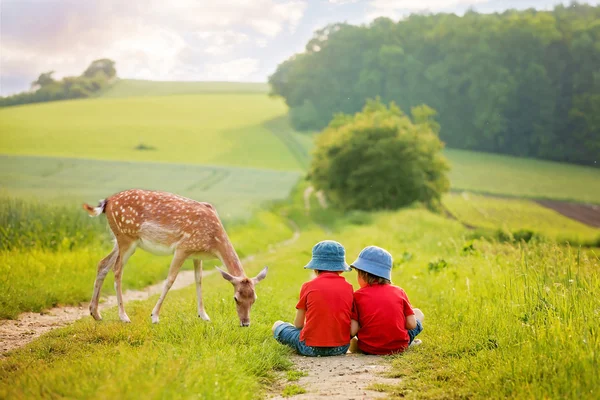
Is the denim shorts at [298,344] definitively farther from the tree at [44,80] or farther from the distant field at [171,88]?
the distant field at [171,88]

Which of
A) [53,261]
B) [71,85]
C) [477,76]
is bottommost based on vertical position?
[53,261]

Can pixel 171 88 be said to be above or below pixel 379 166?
above

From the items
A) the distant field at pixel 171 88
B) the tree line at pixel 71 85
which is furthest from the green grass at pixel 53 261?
the distant field at pixel 171 88

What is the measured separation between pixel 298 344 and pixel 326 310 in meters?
0.80

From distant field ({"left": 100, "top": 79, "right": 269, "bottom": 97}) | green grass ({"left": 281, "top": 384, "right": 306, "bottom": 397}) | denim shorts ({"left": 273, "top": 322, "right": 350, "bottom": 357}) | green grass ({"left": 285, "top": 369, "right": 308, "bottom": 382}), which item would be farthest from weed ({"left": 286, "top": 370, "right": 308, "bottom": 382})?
distant field ({"left": 100, "top": 79, "right": 269, "bottom": 97})

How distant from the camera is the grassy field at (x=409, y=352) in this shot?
228 inches

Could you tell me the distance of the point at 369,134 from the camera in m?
47.1

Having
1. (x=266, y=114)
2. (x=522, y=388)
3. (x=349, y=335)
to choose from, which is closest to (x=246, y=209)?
(x=349, y=335)

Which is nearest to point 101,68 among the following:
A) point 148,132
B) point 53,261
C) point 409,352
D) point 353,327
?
point 148,132

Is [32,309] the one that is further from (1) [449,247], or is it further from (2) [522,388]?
(1) [449,247]

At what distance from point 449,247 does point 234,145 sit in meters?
52.5

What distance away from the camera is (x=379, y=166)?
148ft

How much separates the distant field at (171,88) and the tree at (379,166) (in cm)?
4527

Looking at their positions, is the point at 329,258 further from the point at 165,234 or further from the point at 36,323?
the point at 36,323
